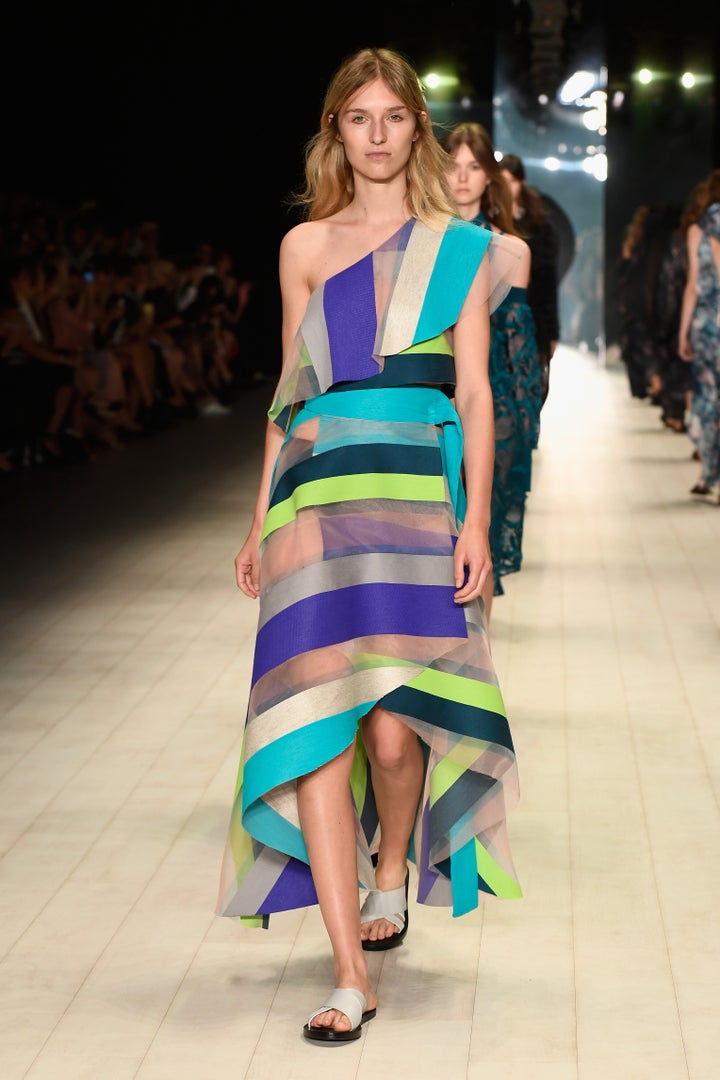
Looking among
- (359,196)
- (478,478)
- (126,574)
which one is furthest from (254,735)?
(126,574)

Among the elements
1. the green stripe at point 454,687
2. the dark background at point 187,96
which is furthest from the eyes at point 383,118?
the dark background at point 187,96

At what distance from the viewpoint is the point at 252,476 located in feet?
28.7

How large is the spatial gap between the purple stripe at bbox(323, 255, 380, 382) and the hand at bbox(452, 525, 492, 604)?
261 millimetres

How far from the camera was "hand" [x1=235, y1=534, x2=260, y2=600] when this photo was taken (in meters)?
2.50

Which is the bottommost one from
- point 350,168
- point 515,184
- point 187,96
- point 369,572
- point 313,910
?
point 313,910

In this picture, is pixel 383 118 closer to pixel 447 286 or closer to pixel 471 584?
pixel 447 286

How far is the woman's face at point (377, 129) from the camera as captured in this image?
2.38 meters

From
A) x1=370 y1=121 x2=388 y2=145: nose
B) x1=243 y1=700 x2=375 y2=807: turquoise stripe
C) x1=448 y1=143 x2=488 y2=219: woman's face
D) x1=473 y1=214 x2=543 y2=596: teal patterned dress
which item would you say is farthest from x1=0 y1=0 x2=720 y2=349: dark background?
x1=243 y1=700 x2=375 y2=807: turquoise stripe

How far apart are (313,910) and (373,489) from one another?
823mm

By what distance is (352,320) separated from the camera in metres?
2.37

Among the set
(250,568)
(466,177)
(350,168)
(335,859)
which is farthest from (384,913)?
(466,177)

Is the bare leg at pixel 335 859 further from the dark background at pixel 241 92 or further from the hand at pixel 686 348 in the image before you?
the dark background at pixel 241 92

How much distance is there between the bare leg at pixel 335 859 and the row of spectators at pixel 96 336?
20.2ft

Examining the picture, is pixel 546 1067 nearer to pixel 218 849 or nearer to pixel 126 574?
pixel 218 849
